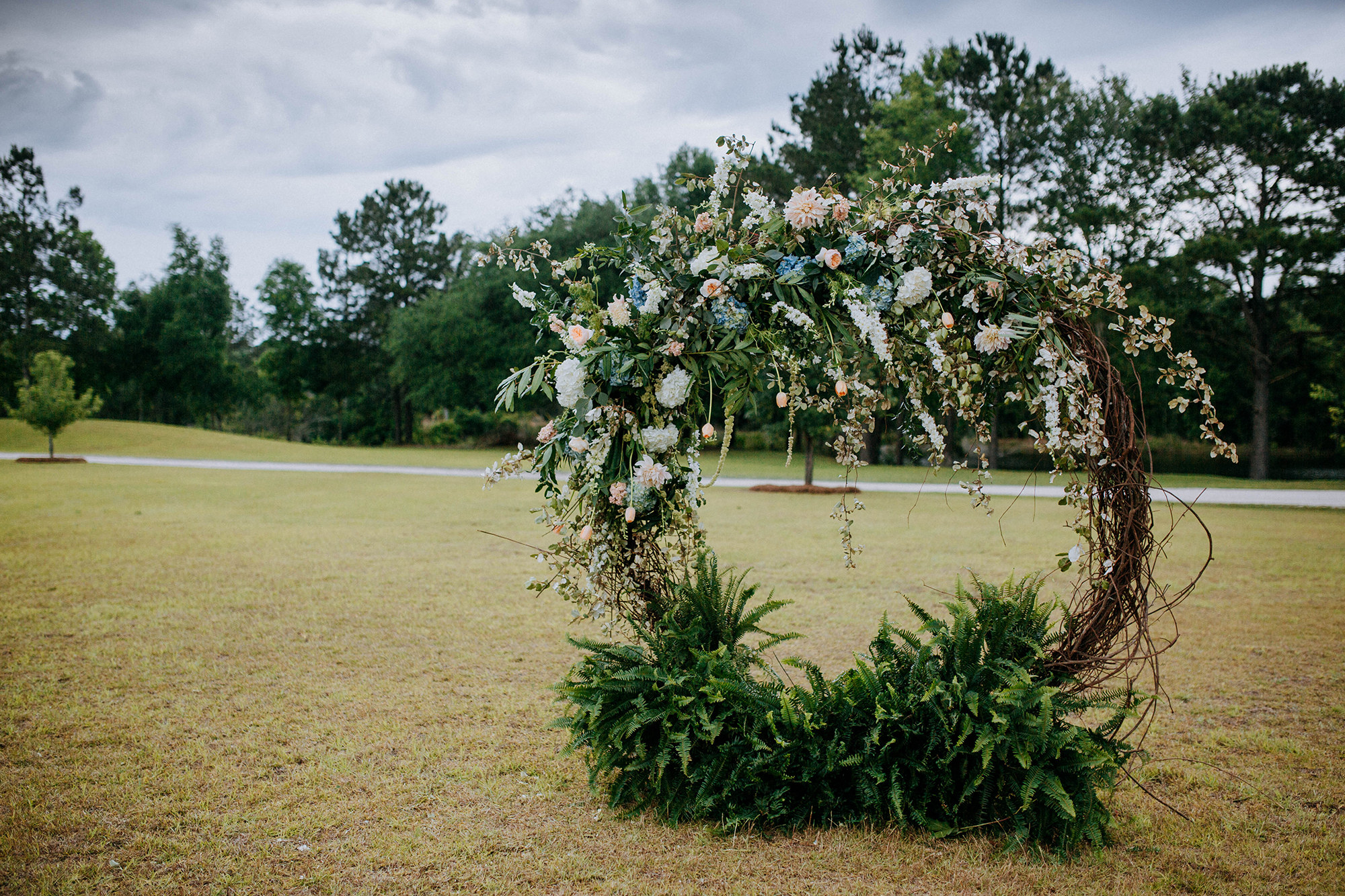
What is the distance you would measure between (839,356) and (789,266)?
0.41m

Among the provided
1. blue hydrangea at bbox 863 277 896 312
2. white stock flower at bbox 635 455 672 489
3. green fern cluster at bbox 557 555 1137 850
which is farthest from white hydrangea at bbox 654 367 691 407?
green fern cluster at bbox 557 555 1137 850

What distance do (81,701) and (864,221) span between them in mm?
5113

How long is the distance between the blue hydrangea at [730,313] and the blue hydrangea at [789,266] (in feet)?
0.64

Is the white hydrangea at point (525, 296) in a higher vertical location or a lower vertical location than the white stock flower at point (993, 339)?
higher

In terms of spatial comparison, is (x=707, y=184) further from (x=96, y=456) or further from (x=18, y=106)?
(x=96, y=456)

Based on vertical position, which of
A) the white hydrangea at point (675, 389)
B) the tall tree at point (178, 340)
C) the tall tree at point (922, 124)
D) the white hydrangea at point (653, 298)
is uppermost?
the tall tree at point (922, 124)

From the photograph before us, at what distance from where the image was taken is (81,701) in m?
4.28

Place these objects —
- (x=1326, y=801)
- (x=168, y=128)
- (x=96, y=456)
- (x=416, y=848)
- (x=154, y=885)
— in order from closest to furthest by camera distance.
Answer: (x=154, y=885), (x=416, y=848), (x=1326, y=801), (x=168, y=128), (x=96, y=456)

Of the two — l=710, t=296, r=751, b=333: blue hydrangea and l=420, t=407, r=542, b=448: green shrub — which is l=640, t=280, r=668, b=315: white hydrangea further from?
l=420, t=407, r=542, b=448: green shrub

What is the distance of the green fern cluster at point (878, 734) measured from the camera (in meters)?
2.86

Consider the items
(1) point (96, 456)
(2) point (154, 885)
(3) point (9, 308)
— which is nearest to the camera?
(2) point (154, 885)

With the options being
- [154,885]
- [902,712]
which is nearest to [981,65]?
[902,712]

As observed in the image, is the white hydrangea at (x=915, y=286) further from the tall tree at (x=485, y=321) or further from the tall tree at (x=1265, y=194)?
the tall tree at (x=485, y=321)

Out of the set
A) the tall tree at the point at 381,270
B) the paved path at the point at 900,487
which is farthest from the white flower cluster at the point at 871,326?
the tall tree at the point at 381,270
